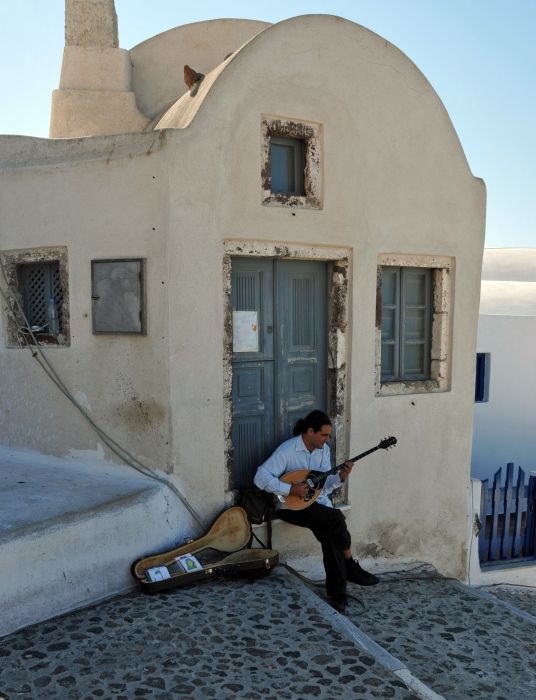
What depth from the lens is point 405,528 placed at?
643cm

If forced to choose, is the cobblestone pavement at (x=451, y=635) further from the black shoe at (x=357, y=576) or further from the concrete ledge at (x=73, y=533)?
the concrete ledge at (x=73, y=533)

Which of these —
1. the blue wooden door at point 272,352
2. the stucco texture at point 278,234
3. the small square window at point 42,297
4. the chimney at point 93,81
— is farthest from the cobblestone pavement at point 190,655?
the chimney at point 93,81

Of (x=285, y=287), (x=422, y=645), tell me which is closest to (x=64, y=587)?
(x=422, y=645)

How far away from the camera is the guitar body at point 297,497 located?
16.6ft

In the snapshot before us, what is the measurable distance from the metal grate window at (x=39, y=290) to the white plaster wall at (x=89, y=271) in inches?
9.9

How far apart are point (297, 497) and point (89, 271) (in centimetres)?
247

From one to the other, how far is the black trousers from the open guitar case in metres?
0.38

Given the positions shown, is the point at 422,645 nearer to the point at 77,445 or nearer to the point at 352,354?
the point at 352,354

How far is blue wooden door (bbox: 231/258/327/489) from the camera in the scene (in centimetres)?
548

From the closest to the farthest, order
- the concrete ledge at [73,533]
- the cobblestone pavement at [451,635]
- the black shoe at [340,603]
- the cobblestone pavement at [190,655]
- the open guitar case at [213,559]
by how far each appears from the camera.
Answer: the cobblestone pavement at [190,655]
the concrete ledge at [73,533]
the cobblestone pavement at [451,635]
the open guitar case at [213,559]
the black shoe at [340,603]

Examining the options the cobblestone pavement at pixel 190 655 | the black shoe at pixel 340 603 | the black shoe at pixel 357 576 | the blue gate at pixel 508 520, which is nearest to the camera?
the cobblestone pavement at pixel 190 655

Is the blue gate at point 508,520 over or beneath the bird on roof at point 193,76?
beneath

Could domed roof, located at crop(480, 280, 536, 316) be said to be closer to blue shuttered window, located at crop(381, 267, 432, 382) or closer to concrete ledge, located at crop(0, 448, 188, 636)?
blue shuttered window, located at crop(381, 267, 432, 382)

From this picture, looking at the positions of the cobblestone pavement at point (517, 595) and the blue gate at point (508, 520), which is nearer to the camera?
the cobblestone pavement at point (517, 595)
